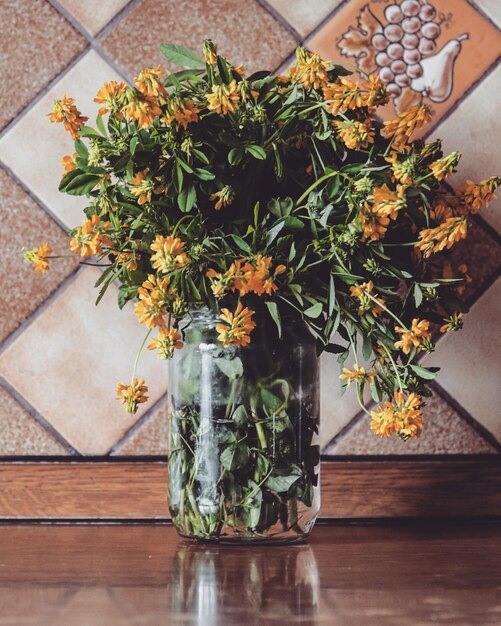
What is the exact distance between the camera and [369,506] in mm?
876

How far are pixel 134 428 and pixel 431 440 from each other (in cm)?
36

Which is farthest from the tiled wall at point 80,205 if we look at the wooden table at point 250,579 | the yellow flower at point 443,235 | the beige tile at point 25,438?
the yellow flower at point 443,235

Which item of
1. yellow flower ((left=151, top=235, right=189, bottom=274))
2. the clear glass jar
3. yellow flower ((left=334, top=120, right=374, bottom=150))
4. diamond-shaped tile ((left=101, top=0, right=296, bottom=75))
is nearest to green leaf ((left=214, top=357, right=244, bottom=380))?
the clear glass jar

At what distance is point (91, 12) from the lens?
93 centimetres

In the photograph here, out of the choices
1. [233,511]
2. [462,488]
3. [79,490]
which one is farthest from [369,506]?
[79,490]

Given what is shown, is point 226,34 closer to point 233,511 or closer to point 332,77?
point 332,77

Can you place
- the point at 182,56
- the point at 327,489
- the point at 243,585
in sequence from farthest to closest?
the point at 327,489
the point at 182,56
the point at 243,585

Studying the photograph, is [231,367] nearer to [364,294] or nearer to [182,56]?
[364,294]

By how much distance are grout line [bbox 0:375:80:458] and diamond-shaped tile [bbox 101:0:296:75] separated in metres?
0.41

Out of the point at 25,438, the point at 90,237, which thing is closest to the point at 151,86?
the point at 90,237

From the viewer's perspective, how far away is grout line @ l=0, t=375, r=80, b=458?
90 cm

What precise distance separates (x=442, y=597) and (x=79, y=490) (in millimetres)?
455

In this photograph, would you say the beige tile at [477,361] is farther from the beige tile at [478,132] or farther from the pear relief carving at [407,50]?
the pear relief carving at [407,50]

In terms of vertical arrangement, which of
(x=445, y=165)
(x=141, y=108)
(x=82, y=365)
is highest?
(x=445, y=165)
